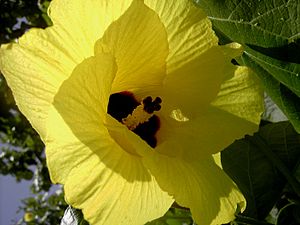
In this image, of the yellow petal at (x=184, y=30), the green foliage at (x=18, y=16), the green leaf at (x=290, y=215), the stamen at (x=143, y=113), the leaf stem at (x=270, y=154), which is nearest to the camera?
the yellow petal at (x=184, y=30)

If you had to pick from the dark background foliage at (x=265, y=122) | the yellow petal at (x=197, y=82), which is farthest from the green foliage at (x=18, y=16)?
the yellow petal at (x=197, y=82)

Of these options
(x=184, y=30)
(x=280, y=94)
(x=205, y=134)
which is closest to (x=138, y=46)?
(x=184, y=30)

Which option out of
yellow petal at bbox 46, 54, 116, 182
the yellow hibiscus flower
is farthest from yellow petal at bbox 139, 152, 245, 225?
yellow petal at bbox 46, 54, 116, 182

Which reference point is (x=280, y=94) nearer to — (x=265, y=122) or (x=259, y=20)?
(x=259, y=20)

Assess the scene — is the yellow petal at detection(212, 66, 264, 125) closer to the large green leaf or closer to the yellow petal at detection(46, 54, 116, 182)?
the large green leaf

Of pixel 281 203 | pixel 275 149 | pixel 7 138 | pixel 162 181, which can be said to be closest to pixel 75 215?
pixel 162 181

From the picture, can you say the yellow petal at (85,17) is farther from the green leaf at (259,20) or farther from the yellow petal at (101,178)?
the green leaf at (259,20)
